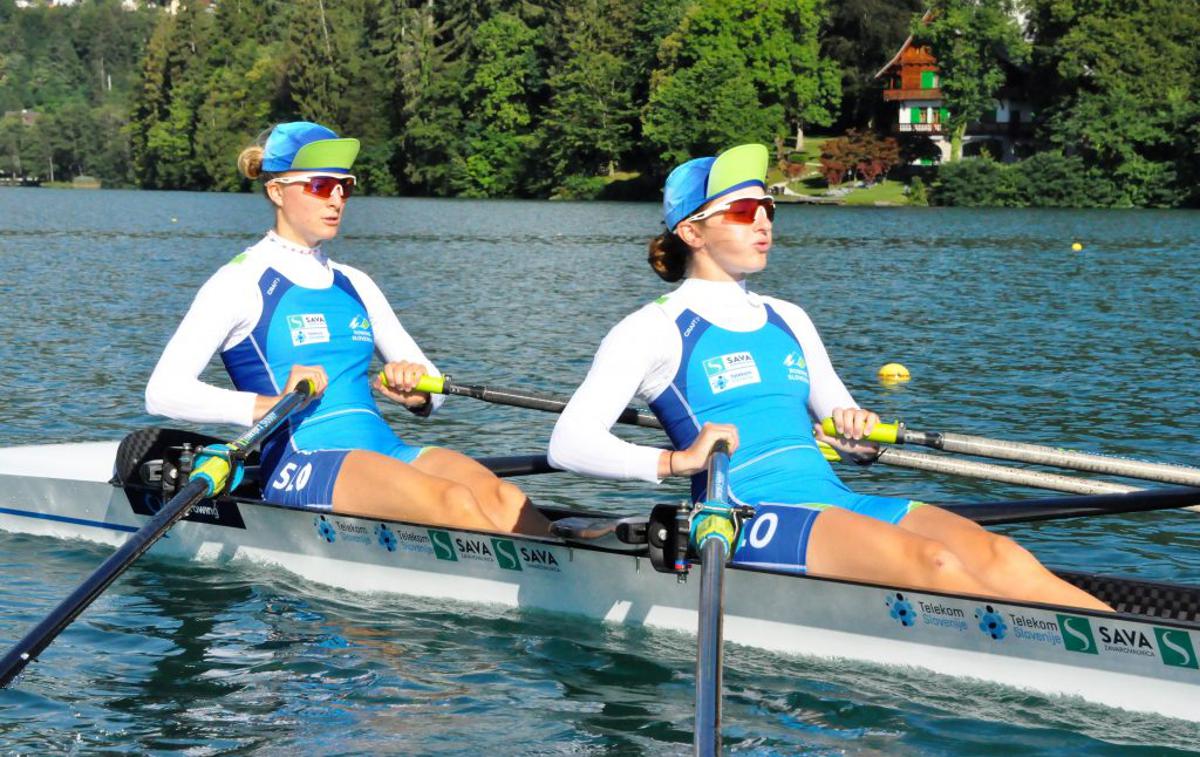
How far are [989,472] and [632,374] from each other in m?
2.24

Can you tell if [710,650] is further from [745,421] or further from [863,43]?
[863,43]

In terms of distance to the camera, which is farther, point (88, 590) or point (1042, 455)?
point (1042, 455)

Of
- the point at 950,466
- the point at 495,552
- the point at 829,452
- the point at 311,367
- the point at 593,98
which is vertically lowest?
the point at 495,552

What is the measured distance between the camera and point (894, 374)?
1811 centimetres

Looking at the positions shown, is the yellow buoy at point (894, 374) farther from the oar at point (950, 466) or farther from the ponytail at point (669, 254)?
the ponytail at point (669, 254)

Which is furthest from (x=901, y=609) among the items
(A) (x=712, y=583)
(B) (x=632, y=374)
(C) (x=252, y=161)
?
(C) (x=252, y=161)

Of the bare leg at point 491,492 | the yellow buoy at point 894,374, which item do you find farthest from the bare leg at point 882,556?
the yellow buoy at point 894,374

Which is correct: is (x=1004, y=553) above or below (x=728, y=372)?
below

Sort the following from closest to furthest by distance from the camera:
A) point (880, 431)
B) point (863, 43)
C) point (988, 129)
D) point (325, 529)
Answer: point (880, 431) < point (325, 529) < point (988, 129) < point (863, 43)

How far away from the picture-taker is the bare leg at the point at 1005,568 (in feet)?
21.4

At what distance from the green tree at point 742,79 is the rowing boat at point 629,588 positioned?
7224cm

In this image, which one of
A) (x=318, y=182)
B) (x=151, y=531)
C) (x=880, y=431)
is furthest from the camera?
(x=318, y=182)

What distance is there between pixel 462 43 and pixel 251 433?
92864 millimetres

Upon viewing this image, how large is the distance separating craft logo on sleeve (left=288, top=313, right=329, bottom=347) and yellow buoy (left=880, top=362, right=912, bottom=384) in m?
10.8
